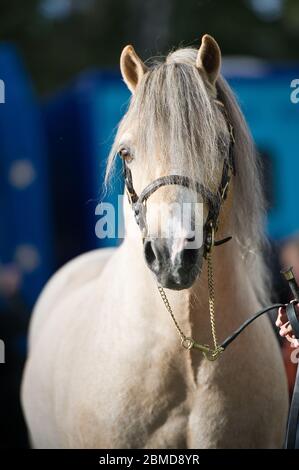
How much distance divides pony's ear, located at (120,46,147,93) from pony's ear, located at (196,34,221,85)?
0.74ft

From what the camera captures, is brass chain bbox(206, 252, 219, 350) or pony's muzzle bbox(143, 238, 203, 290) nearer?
pony's muzzle bbox(143, 238, 203, 290)

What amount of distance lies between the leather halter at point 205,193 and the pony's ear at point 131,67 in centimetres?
33

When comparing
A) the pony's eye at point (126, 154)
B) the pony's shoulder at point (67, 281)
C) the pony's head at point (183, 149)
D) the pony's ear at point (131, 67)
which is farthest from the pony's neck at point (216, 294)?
the pony's shoulder at point (67, 281)

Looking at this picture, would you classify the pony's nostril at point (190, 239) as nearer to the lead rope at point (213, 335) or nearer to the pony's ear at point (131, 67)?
the lead rope at point (213, 335)

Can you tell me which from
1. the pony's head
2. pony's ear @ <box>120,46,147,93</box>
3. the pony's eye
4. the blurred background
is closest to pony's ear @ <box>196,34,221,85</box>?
the pony's head

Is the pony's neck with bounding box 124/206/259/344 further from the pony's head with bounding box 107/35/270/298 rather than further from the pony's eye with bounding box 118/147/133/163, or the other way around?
the pony's eye with bounding box 118/147/133/163

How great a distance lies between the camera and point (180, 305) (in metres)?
3.25

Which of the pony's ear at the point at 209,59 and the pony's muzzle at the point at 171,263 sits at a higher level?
the pony's ear at the point at 209,59

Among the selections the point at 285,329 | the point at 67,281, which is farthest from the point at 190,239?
the point at 67,281

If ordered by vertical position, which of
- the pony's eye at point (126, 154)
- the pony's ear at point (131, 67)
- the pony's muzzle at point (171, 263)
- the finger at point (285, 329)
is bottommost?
the finger at point (285, 329)

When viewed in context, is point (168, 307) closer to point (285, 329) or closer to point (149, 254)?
point (149, 254)

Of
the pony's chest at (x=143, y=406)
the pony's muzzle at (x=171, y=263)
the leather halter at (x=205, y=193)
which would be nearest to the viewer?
the pony's muzzle at (x=171, y=263)

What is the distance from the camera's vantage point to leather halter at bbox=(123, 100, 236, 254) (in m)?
2.98

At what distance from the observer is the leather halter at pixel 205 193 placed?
2.98 m
